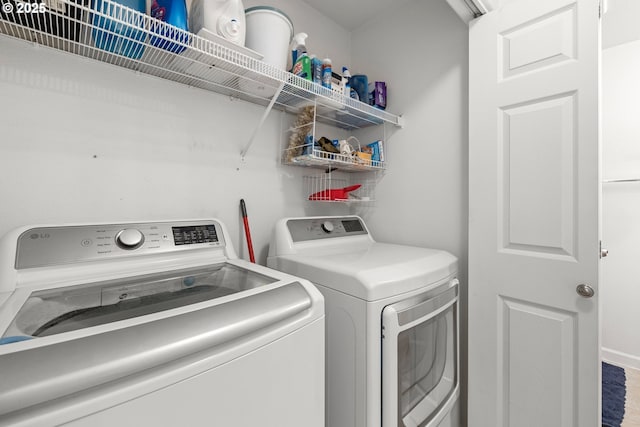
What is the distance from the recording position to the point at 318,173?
2006mm

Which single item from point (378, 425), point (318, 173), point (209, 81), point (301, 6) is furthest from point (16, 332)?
point (301, 6)

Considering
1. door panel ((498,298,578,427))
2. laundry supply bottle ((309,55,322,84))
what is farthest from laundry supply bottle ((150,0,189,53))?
door panel ((498,298,578,427))

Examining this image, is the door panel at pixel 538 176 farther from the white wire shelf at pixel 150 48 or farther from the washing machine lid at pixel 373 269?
the white wire shelf at pixel 150 48

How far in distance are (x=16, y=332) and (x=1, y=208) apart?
0.71 metres

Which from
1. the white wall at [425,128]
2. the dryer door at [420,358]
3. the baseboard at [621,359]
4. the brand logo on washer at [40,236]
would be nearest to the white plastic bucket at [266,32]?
the white wall at [425,128]

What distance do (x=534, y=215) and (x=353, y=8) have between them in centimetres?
180

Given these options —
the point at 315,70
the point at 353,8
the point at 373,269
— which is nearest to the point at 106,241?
the point at 373,269

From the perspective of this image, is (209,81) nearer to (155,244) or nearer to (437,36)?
(155,244)

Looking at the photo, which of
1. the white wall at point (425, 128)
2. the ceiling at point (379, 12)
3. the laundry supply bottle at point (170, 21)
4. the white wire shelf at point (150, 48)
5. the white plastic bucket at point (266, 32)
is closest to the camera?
the white wire shelf at point (150, 48)

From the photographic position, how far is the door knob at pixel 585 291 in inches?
45.1

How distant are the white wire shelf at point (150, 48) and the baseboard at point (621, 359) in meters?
3.13

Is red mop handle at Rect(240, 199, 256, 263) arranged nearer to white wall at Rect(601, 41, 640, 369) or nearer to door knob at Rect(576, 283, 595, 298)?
door knob at Rect(576, 283, 595, 298)

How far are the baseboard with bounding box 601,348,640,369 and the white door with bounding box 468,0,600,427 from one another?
6.36 feet

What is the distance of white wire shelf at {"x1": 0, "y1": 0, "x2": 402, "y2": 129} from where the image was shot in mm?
883
